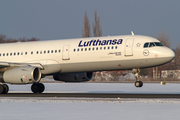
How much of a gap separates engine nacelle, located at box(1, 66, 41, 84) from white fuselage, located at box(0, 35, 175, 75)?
1605 mm

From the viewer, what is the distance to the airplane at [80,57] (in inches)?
1001

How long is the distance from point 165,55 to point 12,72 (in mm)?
12446

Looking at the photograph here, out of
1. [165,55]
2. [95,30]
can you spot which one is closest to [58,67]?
[165,55]

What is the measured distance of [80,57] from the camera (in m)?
27.0

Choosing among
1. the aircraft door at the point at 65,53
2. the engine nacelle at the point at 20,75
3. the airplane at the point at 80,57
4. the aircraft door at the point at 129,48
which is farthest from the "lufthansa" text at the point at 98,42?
the engine nacelle at the point at 20,75

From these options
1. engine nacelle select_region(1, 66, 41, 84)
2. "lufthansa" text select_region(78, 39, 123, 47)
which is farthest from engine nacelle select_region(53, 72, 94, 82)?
engine nacelle select_region(1, 66, 41, 84)

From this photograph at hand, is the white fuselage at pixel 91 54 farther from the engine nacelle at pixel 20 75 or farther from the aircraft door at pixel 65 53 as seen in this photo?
the engine nacelle at pixel 20 75

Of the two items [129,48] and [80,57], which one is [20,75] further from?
[129,48]

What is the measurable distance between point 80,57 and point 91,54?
1.05 metres

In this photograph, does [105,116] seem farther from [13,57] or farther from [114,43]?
[13,57]

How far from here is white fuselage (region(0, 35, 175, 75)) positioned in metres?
25.4

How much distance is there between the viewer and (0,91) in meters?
27.8

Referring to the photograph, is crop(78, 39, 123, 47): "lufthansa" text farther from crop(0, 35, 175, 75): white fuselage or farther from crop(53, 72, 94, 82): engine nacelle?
crop(53, 72, 94, 82): engine nacelle

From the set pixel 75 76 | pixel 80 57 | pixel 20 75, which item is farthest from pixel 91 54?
pixel 20 75
